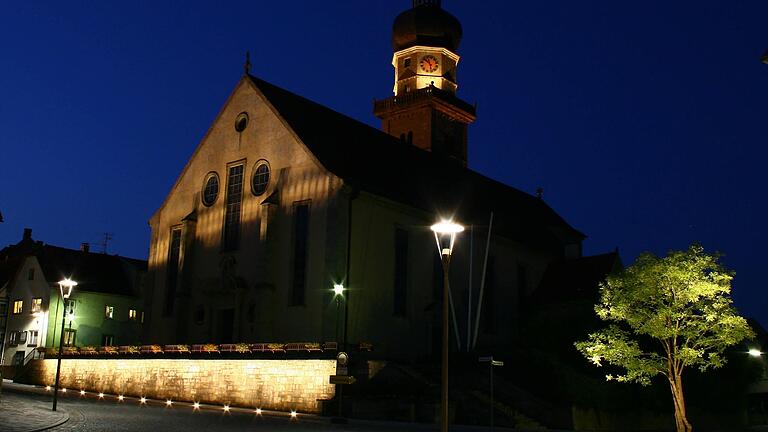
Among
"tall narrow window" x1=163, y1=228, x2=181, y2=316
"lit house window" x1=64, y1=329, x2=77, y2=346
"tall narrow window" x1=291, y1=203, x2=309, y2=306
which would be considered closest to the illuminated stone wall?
"tall narrow window" x1=163, y1=228, x2=181, y2=316

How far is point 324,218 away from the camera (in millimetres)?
43094

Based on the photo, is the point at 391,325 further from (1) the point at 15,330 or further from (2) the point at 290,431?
(1) the point at 15,330

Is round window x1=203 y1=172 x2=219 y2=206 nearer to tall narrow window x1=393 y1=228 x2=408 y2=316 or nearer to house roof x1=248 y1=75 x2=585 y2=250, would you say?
house roof x1=248 y1=75 x2=585 y2=250

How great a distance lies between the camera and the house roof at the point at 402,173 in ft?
152

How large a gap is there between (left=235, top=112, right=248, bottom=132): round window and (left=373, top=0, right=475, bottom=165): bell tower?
74.4 feet

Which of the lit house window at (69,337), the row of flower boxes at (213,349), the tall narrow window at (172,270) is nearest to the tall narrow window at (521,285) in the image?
the tall narrow window at (172,270)

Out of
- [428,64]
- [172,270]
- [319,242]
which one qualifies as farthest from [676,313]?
[428,64]

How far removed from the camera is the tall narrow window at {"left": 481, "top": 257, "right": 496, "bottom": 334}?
54.0m

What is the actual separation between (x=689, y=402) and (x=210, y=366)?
25652mm

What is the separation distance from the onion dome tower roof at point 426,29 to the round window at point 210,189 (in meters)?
26.5

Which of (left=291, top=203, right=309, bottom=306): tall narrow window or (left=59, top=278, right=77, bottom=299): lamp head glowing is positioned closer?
(left=59, top=278, right=77, bottom=299): lamp head glowing

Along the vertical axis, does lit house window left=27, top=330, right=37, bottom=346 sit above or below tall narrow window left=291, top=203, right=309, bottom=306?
below

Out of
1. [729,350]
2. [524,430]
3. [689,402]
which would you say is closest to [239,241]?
[524,430]

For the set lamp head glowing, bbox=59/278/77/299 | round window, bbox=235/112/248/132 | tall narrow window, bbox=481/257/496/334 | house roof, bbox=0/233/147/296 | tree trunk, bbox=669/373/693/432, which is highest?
round window, bbox=235/112/248/132
